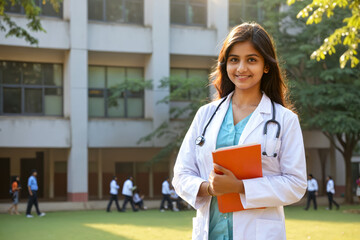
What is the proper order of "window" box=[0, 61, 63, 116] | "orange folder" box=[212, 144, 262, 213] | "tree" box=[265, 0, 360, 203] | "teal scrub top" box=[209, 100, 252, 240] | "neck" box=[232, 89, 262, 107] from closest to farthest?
1. "orange folder" box=[212, 144, 262, 213]
2. "teal scrub top" box=[209, 100, 252, 240]
3. "neck" box=[232, 89, 262, 107]
4. "tree" box=[265, 0, 360, 203]
5. "window" box=[0, 61, 63, 116]

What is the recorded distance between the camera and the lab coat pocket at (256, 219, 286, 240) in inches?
103

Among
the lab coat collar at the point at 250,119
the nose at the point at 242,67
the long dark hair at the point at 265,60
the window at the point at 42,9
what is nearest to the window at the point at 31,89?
the window at the point at 42,9

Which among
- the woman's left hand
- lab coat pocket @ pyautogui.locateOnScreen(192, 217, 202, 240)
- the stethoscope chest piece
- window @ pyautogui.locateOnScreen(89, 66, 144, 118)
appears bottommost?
lab coat pocket @ pyautogui.locateOnScreen(192, 217, 202, 240)

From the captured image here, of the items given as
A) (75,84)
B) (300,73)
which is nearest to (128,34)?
(75,84)

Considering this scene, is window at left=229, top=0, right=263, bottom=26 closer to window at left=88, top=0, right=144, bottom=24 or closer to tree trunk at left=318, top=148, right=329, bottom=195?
window at left=88, top=0, right=144, bottom=24

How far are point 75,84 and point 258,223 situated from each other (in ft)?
86.6

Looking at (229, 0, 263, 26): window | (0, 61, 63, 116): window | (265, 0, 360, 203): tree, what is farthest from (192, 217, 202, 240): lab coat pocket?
(229, 0, 263, 26): window

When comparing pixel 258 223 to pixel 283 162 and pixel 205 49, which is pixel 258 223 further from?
pixel 205 49

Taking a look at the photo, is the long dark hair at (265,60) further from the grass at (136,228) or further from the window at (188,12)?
the window at (188,12)

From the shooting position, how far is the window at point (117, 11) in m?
29.2

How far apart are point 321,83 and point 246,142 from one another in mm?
25911

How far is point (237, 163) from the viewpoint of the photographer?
263 centimetres

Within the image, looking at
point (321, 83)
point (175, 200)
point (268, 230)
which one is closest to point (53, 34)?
point (175, 200)

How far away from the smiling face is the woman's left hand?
1.69ft
